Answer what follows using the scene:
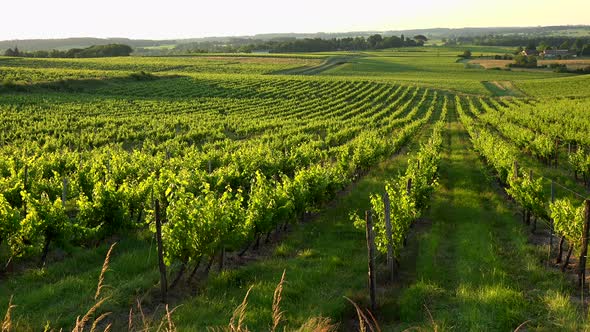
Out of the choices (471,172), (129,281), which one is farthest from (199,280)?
(471,172)

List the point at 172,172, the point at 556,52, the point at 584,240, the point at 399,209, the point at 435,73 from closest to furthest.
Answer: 1. the point at 584,240
2. the point at 399,209
3. the point at 172,172
4. the point at 435,73
5. the point at 556,52

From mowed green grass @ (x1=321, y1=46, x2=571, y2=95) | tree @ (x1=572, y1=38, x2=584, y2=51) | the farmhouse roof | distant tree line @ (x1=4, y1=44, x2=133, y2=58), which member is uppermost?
distant tree line @ (x1=4, y1=44, x2=133, y2=58)

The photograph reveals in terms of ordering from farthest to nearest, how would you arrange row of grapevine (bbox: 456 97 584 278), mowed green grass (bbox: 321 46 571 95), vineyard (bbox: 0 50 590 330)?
mowed green grass (bbox: 321 46 571 95)
row of grapevine (bbox: 456 97 584 278)
vineyard (bbox: 0 50 590 330)

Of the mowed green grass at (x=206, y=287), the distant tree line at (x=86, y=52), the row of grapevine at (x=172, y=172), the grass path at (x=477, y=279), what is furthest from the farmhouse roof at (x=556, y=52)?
the mowed green grass at (x=206, y=287)

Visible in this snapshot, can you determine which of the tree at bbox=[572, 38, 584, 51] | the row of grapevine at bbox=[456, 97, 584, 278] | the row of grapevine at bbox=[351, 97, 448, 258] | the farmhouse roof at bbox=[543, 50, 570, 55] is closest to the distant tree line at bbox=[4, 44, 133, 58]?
the farmhouse roof at bbox=[543, 50, 570, 55]

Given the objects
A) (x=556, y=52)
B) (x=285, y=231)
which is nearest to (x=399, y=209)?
(x=285, y=231)

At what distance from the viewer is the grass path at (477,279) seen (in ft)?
28.8

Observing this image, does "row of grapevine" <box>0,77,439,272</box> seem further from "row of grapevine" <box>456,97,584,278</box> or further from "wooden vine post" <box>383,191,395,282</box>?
"row of grapevine" <box>456,97,584,278</box>

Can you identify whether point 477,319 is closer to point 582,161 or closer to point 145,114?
point 582,161

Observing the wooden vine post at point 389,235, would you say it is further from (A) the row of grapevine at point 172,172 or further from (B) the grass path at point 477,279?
(A) the row of grapevine at point 172,172

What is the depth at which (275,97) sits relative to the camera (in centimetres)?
6225

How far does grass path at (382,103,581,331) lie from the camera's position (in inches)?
346

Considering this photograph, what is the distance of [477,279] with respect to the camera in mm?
10758

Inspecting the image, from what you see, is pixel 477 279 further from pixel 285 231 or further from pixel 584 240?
pixel 285 231
